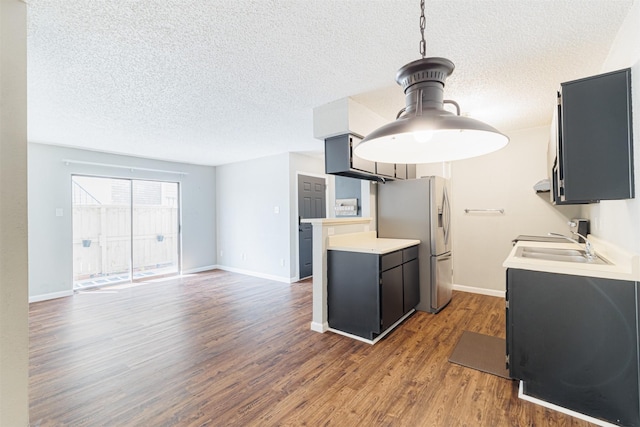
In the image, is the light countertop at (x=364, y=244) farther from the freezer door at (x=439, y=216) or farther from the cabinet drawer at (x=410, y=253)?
the freezer door at (x=439, y=216)

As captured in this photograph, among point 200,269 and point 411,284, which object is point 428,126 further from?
point 200,269

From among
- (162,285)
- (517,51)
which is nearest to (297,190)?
(162,285)

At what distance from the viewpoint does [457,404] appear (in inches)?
74.1

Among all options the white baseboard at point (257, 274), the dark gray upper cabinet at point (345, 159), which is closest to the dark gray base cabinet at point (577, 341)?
the dark gray upper cabinet at point (345, 159)

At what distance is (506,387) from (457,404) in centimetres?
46

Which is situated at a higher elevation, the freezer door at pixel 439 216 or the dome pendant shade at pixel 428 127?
the dome pendant shade at pixel 428 127

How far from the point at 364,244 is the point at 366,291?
22.7 inches

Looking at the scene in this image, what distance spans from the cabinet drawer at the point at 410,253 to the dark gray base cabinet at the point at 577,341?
131cm

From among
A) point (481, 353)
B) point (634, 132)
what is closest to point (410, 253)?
point (481, 353)

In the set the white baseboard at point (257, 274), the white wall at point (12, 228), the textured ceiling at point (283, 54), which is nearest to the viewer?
the white wall at point (12, 228)

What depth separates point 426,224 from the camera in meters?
3.59

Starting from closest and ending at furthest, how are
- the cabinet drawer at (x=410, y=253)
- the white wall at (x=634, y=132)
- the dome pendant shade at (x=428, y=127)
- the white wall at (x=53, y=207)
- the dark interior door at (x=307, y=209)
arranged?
1. the dome pendant shade at (x=428, y=127)
2. the white wall at (x=634, y=132)
3. the cabinet drawer at (x=410, y=253)
4. the white wall at (x=53, y=207)
5. the dark interior door at (x=307, y=209)

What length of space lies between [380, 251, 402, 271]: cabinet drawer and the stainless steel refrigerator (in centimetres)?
64

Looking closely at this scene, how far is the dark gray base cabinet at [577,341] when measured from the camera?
1593 millimetres
